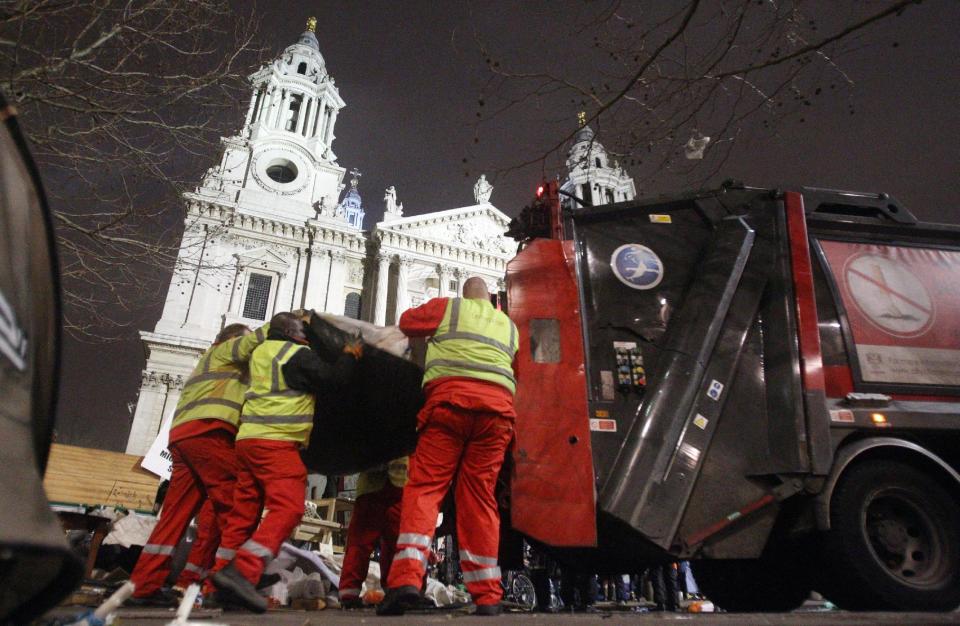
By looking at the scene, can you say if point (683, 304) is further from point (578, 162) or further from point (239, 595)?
point (239, 595)

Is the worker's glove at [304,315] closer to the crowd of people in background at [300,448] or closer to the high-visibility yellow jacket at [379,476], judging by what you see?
the crowd of people in background at [300,448]

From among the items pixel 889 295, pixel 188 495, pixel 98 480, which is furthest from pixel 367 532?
pixel 98 480

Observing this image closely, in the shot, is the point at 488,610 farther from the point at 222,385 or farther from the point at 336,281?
the point at 336,281

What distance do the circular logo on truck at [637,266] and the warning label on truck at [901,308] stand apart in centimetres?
145

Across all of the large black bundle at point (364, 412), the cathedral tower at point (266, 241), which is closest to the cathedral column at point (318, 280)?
the cathedral tower at point (266, 241)

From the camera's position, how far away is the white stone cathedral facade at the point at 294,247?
26719 mm

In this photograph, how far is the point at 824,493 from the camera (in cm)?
344

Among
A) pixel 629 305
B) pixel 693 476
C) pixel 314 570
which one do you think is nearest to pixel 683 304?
pixel 629 305

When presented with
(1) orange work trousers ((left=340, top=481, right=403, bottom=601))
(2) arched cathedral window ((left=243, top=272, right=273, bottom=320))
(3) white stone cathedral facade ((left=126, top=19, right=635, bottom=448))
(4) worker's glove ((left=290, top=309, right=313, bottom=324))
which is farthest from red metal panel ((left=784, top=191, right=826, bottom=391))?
(2) arched cathedral window ((left=243, top=272, right=273, bottom=320))

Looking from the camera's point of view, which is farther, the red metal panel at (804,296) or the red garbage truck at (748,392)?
the red metal panel at (804,296)

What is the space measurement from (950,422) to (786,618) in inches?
93.1

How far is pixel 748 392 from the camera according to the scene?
12.7 feet

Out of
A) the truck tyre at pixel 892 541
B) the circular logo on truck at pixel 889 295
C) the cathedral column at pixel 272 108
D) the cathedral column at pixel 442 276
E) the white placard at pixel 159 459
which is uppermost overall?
the cathedral column at pixel 272 108

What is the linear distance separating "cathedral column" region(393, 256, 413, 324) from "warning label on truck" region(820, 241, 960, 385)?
27.7 meters
